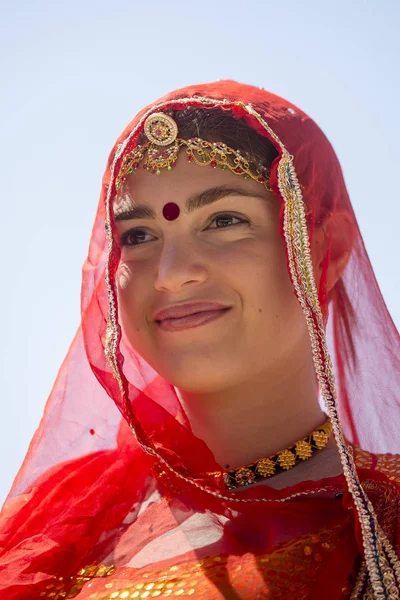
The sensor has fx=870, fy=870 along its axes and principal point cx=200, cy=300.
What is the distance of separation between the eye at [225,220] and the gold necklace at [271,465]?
2.03ft

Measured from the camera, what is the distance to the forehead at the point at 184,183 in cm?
225

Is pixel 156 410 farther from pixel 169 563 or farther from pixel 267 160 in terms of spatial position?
pixel 267 160

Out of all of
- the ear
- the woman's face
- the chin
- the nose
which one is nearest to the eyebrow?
the woman's face

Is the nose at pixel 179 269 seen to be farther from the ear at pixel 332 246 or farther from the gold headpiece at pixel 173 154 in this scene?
the ear at pixel 332 246

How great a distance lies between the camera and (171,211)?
227 cm

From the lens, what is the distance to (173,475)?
92.4 inches

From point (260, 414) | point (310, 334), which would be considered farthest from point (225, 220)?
point (260, 414)

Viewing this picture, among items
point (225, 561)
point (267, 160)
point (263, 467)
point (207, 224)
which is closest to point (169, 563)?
point (225, 561)

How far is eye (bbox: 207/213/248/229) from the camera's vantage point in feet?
7.45

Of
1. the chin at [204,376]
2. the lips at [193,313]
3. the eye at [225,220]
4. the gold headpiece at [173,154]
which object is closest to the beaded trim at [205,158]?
the gold headpiece at [173,154]

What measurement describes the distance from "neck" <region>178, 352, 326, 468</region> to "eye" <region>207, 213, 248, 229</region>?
16.0 inches

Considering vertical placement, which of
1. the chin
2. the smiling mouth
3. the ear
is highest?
the ear

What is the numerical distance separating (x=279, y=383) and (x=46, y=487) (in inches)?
30.2

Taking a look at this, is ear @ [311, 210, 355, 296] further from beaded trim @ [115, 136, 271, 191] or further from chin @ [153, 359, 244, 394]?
chin @ [153, 359, 244, 394]
